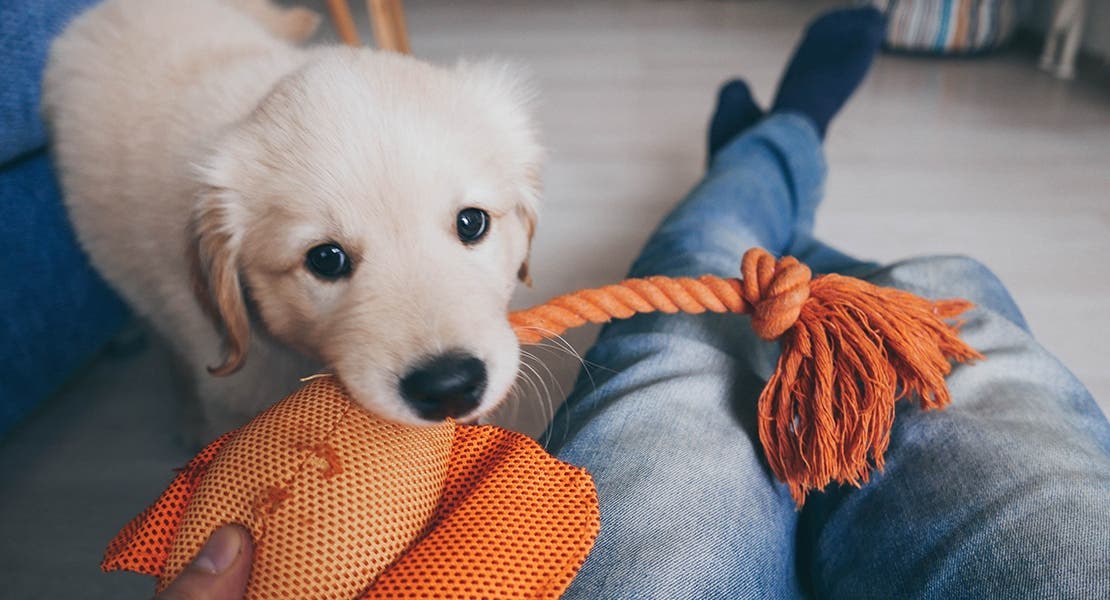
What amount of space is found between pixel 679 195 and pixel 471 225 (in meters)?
1.29

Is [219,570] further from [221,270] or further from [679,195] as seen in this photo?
[679,195]

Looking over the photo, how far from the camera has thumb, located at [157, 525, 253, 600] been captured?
0.47 meters

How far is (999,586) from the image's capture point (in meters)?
0.60

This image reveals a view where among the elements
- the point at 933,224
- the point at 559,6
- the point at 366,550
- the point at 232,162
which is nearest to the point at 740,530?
the point at 366,550

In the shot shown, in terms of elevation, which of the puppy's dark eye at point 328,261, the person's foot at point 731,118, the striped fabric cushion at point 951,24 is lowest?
the striped fabric cushion at point 951,24

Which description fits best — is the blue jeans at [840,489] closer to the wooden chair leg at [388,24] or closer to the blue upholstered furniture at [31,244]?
the blue upholstered furniture at [31,244]

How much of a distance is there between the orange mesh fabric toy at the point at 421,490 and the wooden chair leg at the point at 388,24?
209 cm

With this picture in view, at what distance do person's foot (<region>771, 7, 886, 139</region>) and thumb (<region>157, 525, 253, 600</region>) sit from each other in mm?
1612

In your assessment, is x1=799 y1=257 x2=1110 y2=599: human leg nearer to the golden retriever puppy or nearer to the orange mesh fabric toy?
the orange mesh fabric toy

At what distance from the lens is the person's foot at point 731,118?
1.87m

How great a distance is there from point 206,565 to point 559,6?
4.32 meters

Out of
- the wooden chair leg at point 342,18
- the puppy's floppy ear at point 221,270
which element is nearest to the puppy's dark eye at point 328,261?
the puppy's floppy ear at point 221,270

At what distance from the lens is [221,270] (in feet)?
2.86

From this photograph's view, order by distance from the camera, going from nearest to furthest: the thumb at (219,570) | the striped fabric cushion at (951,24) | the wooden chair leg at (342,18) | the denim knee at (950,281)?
the thumb at (219,570), the denim knee at (950,281), the wooden chair leg at (342,18), the striped fabric cushion at (951,24)
